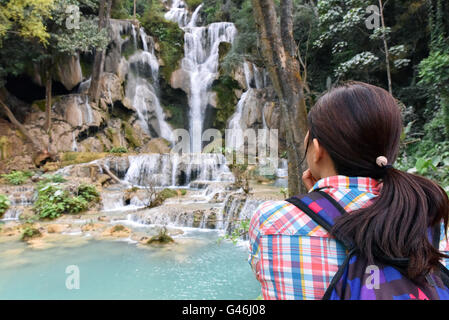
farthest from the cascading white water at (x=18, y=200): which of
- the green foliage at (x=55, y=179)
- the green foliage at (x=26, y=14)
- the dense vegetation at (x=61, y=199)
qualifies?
the green foliage at (x=26, y=14)

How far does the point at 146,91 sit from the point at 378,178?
18.6 meters

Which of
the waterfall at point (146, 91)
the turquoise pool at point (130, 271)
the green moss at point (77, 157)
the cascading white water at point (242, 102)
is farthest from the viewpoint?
the waterfall at point (146, 91)

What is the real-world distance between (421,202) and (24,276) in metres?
5.28

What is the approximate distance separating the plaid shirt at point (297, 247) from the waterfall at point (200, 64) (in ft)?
57.8

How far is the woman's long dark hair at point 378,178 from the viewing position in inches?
27.6

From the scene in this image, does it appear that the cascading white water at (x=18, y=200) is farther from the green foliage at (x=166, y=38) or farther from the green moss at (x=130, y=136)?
the green foliage at (x=166, y=38)

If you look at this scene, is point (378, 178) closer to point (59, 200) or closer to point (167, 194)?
point (167, 194)

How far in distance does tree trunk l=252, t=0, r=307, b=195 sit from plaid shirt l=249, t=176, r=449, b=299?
182 centimetres

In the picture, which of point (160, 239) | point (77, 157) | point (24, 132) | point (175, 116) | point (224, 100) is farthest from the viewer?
point (175, 116)

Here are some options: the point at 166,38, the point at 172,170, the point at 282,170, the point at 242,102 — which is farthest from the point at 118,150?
the point at 166,38

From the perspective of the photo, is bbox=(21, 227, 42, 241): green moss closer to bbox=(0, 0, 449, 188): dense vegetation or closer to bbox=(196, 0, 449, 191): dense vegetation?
bbox=(196, 0, 449, 191): dense vegetation

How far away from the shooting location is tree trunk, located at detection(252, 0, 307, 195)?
2580 mm

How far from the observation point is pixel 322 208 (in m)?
0.75

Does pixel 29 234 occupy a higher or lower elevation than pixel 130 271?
higher
